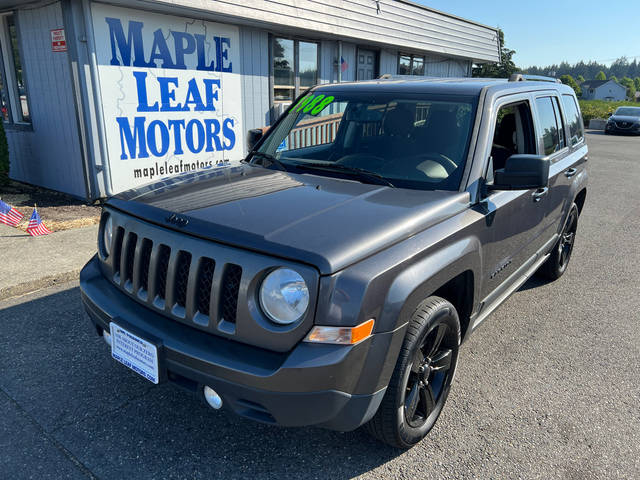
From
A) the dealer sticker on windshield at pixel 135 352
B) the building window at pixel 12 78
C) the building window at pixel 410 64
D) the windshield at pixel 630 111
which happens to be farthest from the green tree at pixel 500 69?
the dealer sticker on windshield at pixel 135 352

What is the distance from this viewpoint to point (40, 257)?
5055mm

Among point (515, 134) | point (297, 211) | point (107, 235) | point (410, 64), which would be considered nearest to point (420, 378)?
point (297, 211)

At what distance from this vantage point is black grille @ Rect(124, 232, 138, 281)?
2555 mm

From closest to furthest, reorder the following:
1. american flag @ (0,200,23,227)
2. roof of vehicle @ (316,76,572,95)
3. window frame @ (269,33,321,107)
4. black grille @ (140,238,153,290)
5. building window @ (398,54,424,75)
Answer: black grille @ (140,238,153,290) → roof of vehicle @ (316,76,572,95) → american flag @ (0,200,23,227) → window frame @ (269,33,321,107) → building window @ (398,54,424,75)

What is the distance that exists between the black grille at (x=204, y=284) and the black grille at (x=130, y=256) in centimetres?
56

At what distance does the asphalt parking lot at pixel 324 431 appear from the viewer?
2.48 m

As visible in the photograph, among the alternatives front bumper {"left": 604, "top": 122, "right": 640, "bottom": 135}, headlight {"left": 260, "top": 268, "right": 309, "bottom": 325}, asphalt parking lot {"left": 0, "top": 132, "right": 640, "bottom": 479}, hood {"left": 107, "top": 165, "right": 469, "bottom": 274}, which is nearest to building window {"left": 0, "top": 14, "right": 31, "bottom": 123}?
asphalt parking lot {"left": 0, "top": 132, "right": 640, "bottom": 479}

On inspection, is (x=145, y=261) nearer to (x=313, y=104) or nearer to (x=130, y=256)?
(x=130, y=256)

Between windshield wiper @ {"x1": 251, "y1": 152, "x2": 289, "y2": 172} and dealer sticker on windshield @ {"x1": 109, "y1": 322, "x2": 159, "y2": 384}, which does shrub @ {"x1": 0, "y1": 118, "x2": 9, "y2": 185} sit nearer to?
windshield wiper @ {"x1": 251, "y1": 152, "x2": 289, "y2": 172}

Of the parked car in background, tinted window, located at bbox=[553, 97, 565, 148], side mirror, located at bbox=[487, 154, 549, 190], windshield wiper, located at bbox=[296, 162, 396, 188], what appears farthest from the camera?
the parked car in background

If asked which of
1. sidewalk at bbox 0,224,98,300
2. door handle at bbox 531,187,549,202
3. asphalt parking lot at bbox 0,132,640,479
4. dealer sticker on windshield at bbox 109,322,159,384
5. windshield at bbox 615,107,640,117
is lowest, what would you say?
asphalt parking lot at bbox 0,132,640,479

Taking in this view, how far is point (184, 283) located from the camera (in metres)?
2.30

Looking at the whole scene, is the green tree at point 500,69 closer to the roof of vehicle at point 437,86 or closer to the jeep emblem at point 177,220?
the roof of vehicle at point 437,86

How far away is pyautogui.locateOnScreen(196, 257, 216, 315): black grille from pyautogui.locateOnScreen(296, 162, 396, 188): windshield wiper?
118 centimetres
